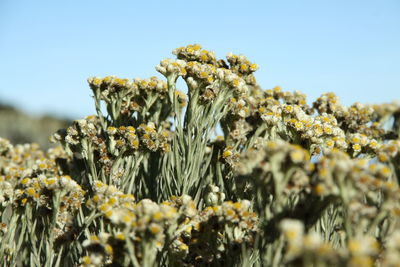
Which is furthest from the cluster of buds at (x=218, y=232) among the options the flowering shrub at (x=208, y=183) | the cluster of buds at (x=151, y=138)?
the cluster of buds at (x=151, y=138)

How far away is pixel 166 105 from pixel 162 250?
1413 mm

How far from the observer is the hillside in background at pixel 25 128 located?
39.5ft

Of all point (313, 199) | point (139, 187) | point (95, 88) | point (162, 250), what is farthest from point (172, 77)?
point (313, 199)

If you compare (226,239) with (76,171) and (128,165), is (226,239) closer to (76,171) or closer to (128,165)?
(128,165)

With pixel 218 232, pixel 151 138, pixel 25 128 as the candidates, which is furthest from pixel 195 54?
pixel 25 128

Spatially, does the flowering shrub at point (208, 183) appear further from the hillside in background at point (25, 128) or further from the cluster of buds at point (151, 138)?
the hillside in background at point (25, 128)

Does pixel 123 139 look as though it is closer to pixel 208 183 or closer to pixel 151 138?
pixel 151 138

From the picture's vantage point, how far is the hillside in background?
12.0 m

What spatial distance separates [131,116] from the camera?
2910 mm

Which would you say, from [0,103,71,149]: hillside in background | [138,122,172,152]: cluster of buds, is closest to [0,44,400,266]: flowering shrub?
[138,122,172,152]: cluster of buds

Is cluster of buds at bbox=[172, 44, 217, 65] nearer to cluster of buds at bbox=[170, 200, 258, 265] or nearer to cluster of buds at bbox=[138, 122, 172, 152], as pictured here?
cluster of buds at bbox=[138, 122, 172, 152]

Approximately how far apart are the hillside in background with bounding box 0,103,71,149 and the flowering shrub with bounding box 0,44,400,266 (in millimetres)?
8994

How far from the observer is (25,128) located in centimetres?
1262

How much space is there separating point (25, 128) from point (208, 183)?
11343 millimetres
